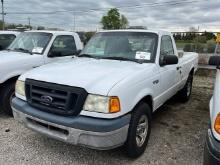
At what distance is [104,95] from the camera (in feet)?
10.2

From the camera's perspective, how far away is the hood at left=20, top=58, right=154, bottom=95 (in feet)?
10.6

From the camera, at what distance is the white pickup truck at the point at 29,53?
5273 mm

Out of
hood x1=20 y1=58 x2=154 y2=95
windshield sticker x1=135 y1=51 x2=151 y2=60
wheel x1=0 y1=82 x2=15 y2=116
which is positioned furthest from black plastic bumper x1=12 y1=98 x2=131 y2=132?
wheel x1=0 y1=82 x2=15 y2=116

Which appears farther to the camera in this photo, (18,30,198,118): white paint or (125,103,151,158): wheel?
(125,103,151,158): wheel

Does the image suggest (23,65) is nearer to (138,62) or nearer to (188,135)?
(138,62)

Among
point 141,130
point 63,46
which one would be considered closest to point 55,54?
point 63,46

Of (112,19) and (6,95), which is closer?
(6,95)

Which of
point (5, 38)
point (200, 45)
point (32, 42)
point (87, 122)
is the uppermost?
point (5, 38)

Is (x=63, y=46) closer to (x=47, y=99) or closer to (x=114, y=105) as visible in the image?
(x=47, y=99)

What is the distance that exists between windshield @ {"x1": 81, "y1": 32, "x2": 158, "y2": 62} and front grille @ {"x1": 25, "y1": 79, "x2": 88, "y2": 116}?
1421mm

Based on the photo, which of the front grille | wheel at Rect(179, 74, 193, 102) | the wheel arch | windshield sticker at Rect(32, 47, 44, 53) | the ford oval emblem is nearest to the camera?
the front grille

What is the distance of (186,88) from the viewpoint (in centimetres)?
661

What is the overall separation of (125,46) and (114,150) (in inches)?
68.8

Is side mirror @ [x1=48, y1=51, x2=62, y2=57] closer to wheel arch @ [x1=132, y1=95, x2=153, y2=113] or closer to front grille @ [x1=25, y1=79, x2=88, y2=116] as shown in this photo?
front grille @ [x1=25, y1=79, x2=88, y2=116]
